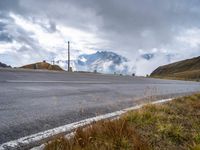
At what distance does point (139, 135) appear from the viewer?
4047mm

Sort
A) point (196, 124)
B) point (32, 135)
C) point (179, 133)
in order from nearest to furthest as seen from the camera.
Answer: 1. point (32, 135)
2. point (179, 133)
3. point (196, 124)

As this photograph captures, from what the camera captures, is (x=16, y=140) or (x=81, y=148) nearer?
(x=81, y=148)

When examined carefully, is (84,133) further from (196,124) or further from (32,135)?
(196,124)

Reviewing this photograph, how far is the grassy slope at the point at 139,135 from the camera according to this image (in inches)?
139

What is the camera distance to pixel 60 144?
3432mm

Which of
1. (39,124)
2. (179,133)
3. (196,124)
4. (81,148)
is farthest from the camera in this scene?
(196,124)

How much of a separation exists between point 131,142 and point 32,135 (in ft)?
3.98

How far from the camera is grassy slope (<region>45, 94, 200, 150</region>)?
3523 mm

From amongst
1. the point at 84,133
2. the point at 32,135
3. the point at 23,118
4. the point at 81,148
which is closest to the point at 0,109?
the point at 23,118

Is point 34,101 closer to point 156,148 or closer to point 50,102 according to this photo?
point 50,102

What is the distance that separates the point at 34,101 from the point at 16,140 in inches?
121

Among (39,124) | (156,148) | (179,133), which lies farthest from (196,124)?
(39,124)

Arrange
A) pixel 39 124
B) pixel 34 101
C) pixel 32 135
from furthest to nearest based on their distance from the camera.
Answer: pixel 34 101, pixel 39 124, pixel 32 135

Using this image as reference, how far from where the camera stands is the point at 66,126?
4.65m
